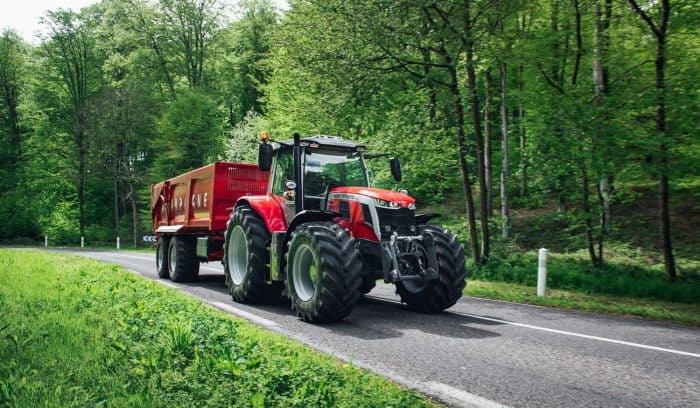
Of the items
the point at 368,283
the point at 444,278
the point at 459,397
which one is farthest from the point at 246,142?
the point at 459,397

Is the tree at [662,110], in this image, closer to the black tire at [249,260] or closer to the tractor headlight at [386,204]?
the tractor headlight at [386,204]

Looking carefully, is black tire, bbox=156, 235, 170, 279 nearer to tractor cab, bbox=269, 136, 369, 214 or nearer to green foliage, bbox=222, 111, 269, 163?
tractor cab, bbox=269, 136, 369, 214

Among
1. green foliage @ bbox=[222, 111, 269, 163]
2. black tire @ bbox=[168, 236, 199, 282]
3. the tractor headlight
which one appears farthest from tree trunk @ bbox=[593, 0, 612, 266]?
green foliage @ bbox=[222, 111, 269, 163]

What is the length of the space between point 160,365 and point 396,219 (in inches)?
154

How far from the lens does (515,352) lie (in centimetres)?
543

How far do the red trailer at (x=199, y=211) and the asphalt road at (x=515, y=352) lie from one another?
9.82 feet

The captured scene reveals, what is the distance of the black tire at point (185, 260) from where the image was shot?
12188 mm

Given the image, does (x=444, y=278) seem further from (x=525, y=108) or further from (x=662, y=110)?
(x=525, y=108)

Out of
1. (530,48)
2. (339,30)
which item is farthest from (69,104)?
(530,48)

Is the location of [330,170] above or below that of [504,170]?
below

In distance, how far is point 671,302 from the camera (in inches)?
A: 398

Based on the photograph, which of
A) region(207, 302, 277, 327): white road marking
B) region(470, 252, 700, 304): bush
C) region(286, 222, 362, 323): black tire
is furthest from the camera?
region(470, 252, 700, 304): bush

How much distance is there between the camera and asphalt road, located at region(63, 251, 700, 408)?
13.4 feet

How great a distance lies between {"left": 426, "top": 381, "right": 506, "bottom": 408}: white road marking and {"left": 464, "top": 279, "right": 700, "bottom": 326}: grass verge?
5.31 m
